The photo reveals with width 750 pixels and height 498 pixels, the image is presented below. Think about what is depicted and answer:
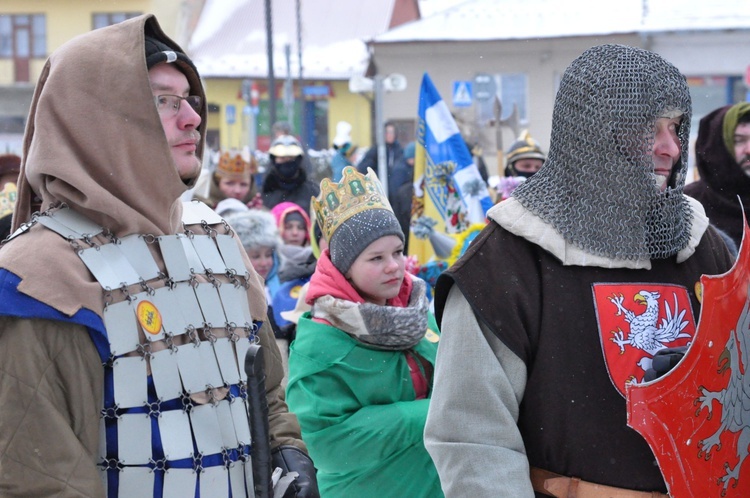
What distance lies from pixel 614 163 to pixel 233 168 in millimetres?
6551

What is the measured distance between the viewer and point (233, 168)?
8.97 metres

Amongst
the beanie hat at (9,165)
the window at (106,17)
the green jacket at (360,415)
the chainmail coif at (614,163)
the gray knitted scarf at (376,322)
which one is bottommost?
the green jacket at (360,415)

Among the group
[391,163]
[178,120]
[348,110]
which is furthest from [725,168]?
[348,110]

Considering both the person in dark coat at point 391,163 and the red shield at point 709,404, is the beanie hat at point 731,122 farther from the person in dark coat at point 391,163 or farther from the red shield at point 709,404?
the person in dark coat at point 391,163

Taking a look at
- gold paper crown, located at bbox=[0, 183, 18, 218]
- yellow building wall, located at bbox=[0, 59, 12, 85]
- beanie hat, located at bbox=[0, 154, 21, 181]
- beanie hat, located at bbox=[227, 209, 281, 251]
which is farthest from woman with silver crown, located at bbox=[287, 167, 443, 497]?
yellow building wall, located at bbox=[0, 59, 12, 85]

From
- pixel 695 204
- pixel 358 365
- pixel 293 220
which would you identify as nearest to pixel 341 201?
pixel 358 365

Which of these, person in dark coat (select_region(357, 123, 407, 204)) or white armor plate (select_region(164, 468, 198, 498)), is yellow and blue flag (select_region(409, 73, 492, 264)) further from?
white armor plate (select_region(164, 468, 198, 498))

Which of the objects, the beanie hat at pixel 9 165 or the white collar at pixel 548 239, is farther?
the beanie hat at pixel 9 165

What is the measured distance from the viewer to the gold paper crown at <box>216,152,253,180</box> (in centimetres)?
895

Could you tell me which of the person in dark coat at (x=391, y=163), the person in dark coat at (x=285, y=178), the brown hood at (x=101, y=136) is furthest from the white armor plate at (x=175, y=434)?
the person in dark coat at (x=391, y=163)

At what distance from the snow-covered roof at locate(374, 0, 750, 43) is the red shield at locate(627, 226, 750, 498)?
82.7 feet

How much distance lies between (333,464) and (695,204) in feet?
5.56

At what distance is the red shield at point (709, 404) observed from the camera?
95.0 inches

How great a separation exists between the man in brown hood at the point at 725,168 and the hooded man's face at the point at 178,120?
11.2 feet
